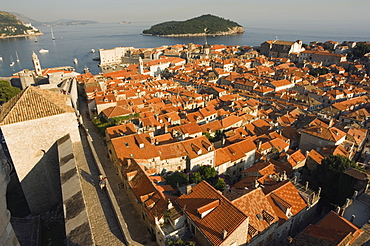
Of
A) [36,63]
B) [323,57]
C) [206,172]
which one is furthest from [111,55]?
[206,172]

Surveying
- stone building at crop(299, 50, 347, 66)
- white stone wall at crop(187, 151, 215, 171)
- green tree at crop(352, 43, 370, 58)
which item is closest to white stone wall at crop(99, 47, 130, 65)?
stone building at crop(299, 50, 347, 66)

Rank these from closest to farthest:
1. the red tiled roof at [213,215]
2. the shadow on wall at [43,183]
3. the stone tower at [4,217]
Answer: the stone tower at [4,217] → the red tiled roof at [213,215] → the shadow on wall at [43,183]

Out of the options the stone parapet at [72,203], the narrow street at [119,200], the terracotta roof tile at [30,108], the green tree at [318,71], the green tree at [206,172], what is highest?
the terracotta roof tile at [30,108]

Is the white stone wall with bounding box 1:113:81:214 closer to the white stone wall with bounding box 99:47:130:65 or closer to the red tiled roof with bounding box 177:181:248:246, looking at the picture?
the red tiled roof with bounding box 177:181:248:246

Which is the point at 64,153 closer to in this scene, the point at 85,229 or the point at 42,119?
the point at 42,119

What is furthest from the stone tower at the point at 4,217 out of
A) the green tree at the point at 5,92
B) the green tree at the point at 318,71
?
the green tree at the point at 318,71

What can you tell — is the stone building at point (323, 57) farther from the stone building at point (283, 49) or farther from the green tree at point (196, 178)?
the green tree at point (196, 178)

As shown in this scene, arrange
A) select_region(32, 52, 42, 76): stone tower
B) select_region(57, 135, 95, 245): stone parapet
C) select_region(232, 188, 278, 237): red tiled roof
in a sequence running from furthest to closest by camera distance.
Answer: select_region(32, 52, 42, 76): stone tower, select_region(232, 188, 278, 237): red tiled roof, select_region(57, 135, 95, 245): stone parapet

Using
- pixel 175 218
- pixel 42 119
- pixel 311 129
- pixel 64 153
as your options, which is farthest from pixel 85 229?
pixel 311 129
